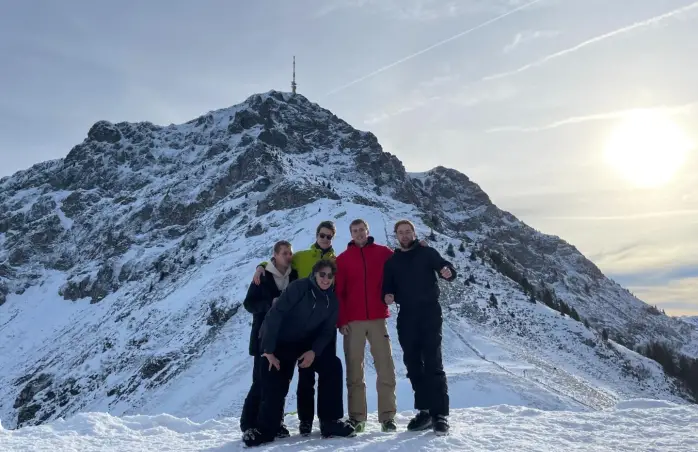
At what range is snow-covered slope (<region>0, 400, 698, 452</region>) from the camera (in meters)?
6.70

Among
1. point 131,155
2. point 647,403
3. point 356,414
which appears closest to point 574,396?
point 647,403

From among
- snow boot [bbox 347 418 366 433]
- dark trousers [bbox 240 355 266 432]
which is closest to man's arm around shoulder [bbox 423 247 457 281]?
snow boot [bbox 347 418 366 433]

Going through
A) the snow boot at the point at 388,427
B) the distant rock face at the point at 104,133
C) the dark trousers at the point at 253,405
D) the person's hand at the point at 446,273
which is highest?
the distant rock face at the point at 104,133

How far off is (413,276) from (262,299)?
2128 mm

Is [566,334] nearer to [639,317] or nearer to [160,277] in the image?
[160,277]

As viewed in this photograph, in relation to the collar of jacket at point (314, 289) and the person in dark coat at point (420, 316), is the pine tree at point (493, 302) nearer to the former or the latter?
the person in dark coat at point (420, 316)

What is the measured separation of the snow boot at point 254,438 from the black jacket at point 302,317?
1057 mm

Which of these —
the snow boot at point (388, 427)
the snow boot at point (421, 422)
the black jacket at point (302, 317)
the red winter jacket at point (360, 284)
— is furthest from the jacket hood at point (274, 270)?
the snow boot at point (421, 422)

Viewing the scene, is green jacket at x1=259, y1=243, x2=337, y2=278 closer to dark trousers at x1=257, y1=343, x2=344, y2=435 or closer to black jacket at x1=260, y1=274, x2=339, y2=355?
black jacket at x1=260, y1=274, x2=339, y2=355

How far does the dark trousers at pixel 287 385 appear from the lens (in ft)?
23.7

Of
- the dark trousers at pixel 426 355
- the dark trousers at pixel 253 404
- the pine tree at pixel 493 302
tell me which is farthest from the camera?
the pine tree at pixel 493 302

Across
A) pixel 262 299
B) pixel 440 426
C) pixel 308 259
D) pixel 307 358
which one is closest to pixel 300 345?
pixel 307 358

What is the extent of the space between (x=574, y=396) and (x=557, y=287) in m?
106

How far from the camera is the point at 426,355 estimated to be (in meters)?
7.42
